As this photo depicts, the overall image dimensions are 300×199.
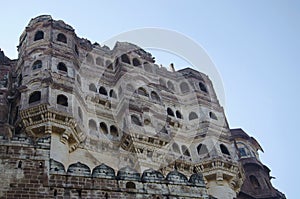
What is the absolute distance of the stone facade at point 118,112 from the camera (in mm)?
23062

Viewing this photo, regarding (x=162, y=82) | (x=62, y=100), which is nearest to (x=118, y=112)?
(x=62, y=100)

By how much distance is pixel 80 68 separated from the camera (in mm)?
28578

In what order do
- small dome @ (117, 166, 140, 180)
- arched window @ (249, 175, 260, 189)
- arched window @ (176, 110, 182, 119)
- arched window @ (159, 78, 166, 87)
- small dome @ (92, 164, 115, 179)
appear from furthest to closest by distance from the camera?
1. arched window @ (159, 78, 166, 87)
2. arched window @ (249, 175, 260, 189)
3. arched window @ (176, 110, 182, 119)
4. small dome @ (117, 166, 140, 180)
5. small dome @ (92, 164, 115, 179)

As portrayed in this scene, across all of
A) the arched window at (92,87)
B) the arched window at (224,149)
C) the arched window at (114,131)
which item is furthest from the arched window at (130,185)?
the arched window at (224,149)

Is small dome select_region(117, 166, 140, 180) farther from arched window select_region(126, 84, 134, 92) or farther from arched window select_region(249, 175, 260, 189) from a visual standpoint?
arched window select_region(249, 175, 260, 189)

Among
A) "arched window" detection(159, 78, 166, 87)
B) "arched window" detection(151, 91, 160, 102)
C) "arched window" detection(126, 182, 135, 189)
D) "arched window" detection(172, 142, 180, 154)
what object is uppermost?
"arched window" detection(159, 78, 166, 87)

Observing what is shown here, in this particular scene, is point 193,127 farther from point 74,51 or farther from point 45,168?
point 45,168

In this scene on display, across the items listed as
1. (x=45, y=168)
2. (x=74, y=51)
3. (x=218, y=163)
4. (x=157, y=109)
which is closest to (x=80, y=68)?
(x=74, y=51)

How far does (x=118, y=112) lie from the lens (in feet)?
90.7

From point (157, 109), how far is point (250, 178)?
1051 centimetres

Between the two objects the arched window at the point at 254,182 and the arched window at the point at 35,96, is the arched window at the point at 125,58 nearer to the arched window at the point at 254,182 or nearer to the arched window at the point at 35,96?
the arched window at the point at 35,96

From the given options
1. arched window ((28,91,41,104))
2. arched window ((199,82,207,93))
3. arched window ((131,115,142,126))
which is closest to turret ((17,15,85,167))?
arched window ((28,91,41,104))

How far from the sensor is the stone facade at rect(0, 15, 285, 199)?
75.7 ft

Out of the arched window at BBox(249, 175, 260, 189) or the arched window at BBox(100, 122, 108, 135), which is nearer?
the arched window at BBox(100, 122, 108, 135)
